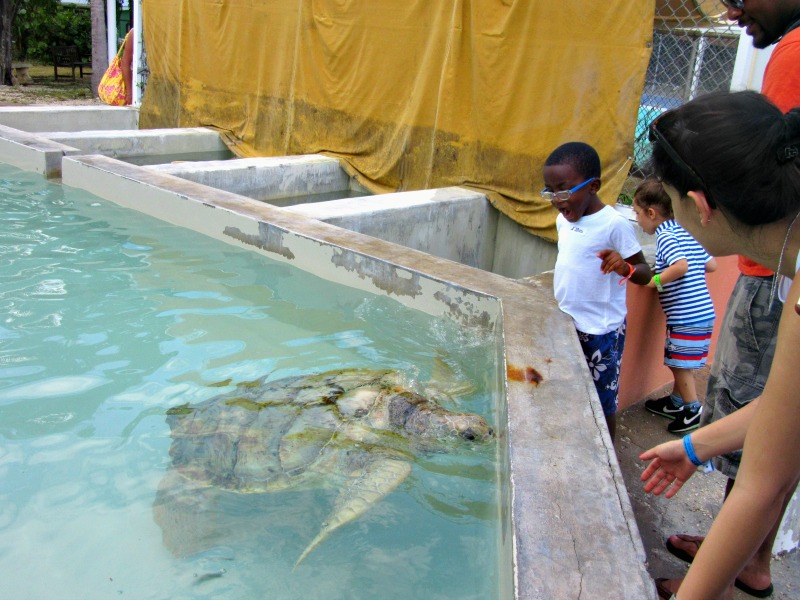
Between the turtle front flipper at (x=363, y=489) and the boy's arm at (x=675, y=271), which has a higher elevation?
the boy's arm at (x=675, y=271)

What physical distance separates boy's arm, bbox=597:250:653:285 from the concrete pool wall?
40 cm

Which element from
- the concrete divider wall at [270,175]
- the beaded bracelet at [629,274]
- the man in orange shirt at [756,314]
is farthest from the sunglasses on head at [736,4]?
the concrete divider wall at [270,175]

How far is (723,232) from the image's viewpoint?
1511 millimetres

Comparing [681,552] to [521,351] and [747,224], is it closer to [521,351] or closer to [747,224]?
[521,351]

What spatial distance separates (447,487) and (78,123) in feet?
36.0

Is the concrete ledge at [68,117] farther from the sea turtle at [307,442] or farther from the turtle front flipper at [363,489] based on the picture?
the turtle front flipper at [363,489]

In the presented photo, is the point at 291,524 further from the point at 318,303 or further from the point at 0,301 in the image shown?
the point at 0,301

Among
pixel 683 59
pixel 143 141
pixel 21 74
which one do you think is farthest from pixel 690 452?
pixel 21 74

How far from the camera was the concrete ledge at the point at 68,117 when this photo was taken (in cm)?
1049

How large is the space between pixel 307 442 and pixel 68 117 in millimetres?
10486

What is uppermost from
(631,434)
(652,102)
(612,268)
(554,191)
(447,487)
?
(652,102)

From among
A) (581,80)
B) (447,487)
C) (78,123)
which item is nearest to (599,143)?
(581,80)

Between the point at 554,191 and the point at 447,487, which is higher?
the point at 554,191

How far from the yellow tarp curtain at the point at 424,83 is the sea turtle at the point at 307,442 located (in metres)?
3.99
